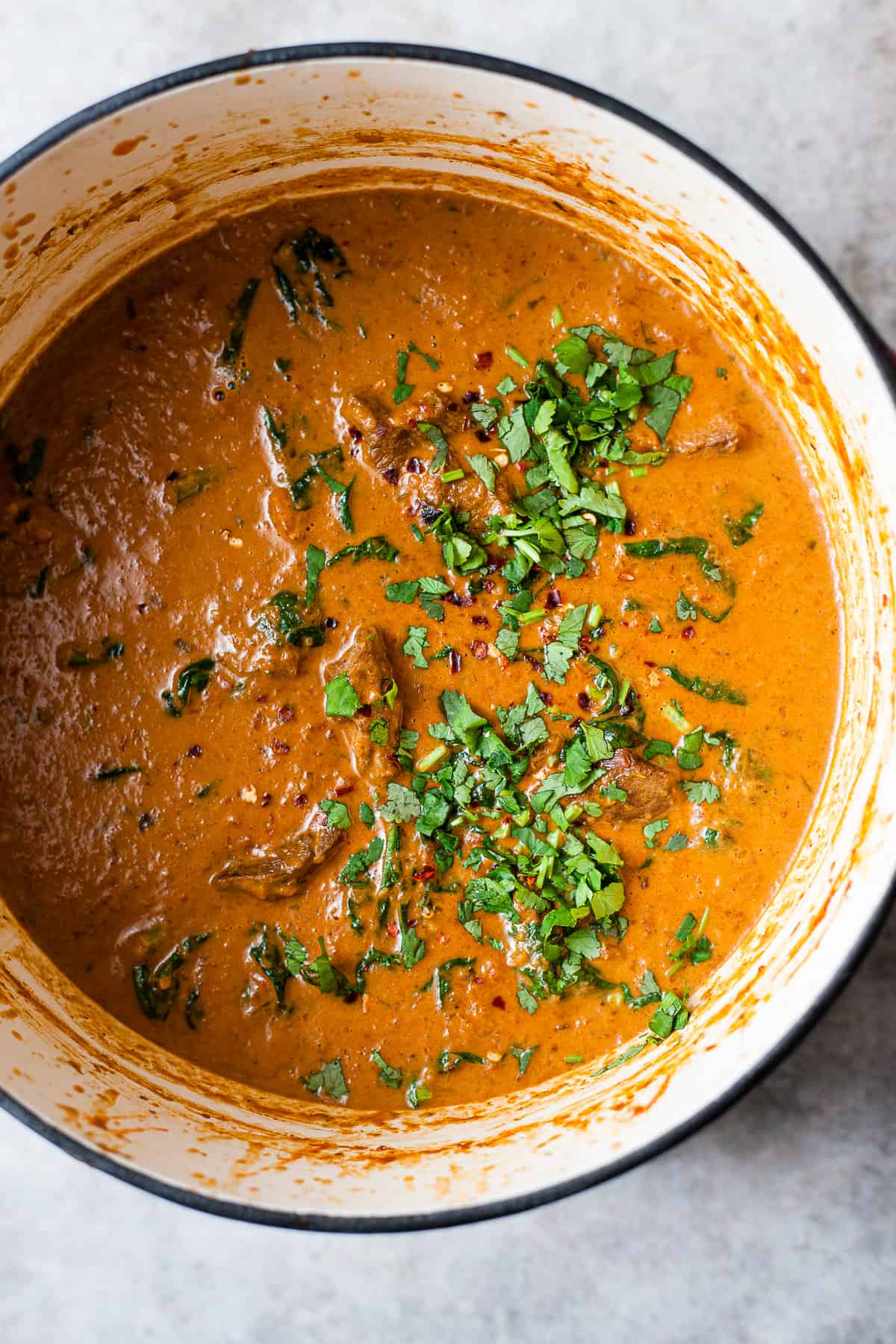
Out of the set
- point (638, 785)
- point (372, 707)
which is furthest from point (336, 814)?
point (638, 785)

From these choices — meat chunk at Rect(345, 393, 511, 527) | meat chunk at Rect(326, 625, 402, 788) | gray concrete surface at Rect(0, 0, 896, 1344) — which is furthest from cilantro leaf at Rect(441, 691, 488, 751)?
gray concrete surface at Rect(0, 0, 896, 1344)

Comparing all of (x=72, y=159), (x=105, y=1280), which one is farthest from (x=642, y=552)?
(x=105, y=1280)

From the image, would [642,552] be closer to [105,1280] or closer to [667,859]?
[667,859]

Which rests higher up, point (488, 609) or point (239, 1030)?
point (488, 609)

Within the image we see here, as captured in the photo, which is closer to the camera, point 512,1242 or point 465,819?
point 465,819

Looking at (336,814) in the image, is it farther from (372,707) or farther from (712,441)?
(712,441)

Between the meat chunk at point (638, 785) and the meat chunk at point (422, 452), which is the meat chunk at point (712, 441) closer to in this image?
the meat chunk at point (422, 452)

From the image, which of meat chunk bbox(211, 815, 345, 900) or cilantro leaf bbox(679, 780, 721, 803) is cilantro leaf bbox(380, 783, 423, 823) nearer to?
meat chunk bbox(211, 815, 345, 900)
